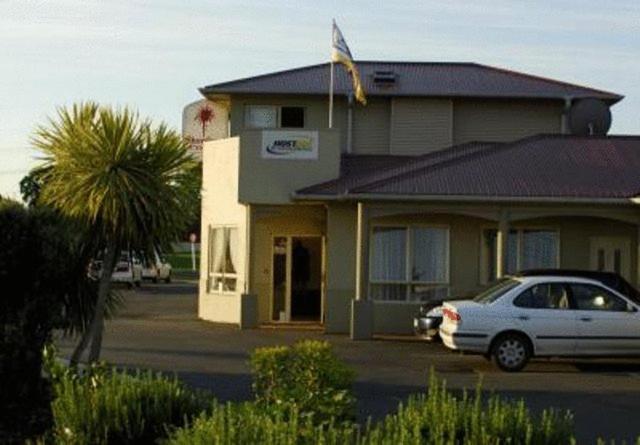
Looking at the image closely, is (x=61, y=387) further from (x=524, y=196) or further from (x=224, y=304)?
(x=224, y=304)

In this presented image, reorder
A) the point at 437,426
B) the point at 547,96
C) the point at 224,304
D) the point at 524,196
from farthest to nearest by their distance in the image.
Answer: the point at 547,96
the point at 224,304
the point at 524,196
the point at 437,426

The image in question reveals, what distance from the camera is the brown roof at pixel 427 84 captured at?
3600 cm

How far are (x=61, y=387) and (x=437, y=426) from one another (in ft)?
14.4

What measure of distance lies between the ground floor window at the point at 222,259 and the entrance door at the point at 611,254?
8697 millimetres

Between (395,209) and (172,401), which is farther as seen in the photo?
(395,209)

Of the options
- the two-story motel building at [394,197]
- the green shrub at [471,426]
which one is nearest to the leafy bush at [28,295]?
the green shrub at [471,426]

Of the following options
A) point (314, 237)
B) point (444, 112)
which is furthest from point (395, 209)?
point (444, 112)

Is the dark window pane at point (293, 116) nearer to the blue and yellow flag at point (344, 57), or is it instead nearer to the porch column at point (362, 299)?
the blue and yellow flag at point (344, 57)

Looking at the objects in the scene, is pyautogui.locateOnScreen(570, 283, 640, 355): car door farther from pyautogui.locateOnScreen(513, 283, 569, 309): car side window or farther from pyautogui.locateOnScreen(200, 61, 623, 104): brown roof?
pyautogui.locateOnScreen(200, 61, 623, 104): brown roof

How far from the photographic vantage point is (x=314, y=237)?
33969 millimetres

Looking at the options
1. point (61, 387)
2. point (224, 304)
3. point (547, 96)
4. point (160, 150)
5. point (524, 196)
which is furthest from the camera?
point (547, 96)

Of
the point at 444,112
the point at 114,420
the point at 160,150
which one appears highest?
the point at 444,112

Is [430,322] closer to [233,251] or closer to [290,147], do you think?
[290,147]

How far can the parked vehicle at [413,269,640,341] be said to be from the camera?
958 inches
